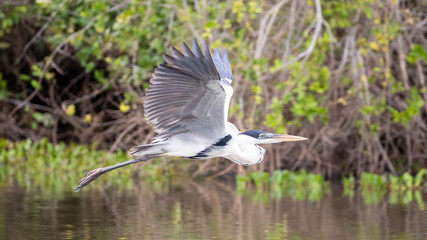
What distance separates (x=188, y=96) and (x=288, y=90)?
3263mm

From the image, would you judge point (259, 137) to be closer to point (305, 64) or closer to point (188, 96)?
point (188, 96)

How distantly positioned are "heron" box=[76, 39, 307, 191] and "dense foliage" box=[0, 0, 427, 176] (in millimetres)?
2472

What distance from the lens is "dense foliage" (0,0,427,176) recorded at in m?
8.17

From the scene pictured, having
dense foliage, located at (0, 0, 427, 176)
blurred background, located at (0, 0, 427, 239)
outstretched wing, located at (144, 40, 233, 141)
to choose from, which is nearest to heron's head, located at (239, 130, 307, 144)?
outstretched wing, located at (144, 40, 233, 141)

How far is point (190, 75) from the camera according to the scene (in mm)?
4859

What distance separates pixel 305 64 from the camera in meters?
8.15

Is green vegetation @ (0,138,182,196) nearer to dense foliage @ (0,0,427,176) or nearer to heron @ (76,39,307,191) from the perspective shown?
dense foliage @ (0,0,427,176)

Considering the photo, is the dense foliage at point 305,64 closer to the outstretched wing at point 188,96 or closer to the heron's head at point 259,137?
the heron's head at point 259,137

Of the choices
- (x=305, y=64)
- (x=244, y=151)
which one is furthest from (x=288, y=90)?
(x=244, y=151)

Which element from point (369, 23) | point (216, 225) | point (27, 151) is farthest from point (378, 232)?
point (27, 151)

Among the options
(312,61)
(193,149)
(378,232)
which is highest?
(312,61)

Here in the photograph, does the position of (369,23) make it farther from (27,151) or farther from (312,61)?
(27,151)

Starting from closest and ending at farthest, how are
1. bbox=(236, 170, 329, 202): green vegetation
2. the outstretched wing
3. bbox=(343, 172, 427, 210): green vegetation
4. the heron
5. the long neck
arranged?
the outstretched wing
the heron
the long neck
bbox=(343, 172, 427, 210): green vegetation
bbox=(236, 170, 329, 202): green vegetation

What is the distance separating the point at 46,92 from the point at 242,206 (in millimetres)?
5742
